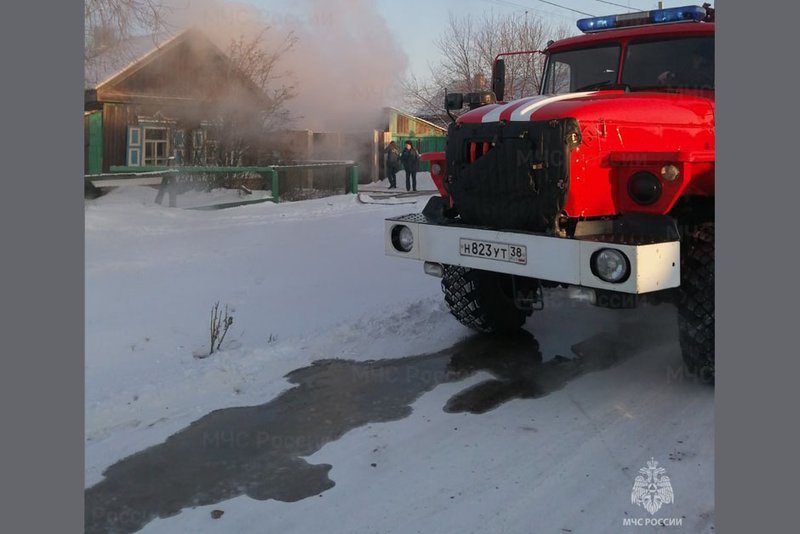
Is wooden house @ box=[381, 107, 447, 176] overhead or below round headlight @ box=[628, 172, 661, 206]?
overhead

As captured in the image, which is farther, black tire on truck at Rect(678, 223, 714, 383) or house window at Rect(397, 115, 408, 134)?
house window at Rect(397, 115, 408, 134)

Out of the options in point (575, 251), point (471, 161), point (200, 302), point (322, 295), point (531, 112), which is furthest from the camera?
point (322, 295)

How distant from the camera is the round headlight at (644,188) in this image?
449cm

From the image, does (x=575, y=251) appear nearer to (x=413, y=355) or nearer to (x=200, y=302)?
(x=413, y=355)

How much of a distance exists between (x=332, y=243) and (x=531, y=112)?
526 centimetres

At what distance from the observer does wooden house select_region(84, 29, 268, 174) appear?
50.1 feet

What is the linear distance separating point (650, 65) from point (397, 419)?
10.6 ft

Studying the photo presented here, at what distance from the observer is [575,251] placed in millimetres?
4328

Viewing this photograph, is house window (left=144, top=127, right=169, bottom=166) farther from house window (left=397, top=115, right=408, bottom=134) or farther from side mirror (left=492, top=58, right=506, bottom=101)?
side mirror (left=492, top=58, right=506, bottom=101)

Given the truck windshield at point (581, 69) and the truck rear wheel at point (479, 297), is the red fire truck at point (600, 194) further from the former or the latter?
the truck rear wheel at point (479, 297)

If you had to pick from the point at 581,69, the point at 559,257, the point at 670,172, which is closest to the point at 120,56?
the point at 581,69

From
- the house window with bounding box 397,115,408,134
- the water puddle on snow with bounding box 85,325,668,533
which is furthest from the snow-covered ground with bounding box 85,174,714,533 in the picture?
the house window with bounding box 397,115,408,134

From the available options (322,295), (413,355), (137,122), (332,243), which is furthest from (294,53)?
(413,355)

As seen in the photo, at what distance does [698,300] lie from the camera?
15.0 feet
